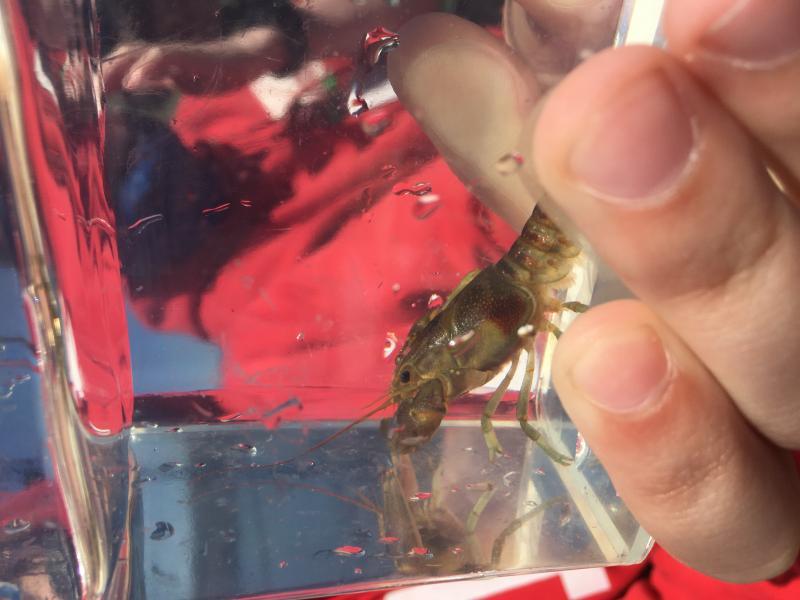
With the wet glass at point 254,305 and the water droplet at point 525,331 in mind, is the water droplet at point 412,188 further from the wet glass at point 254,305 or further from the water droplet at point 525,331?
the water droplet at point 525,331

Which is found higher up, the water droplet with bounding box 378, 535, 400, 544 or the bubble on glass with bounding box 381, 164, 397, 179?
the bubble on glass with bounding box 381, 164, 397, 179

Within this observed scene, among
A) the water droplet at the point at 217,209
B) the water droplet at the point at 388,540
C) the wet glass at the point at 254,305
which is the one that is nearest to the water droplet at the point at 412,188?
the wet glass at the point at 254,305

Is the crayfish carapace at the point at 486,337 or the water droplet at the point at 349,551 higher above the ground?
the crayfish carapace at the point at 486,337

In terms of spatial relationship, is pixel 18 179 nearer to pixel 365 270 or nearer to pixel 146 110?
pixel 146 110

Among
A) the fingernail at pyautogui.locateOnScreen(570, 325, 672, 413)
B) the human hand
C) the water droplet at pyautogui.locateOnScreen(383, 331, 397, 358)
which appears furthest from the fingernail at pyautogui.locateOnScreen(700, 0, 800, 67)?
the water droplet at pyautogui.locateOnScreen(383, 331, 397, 358)

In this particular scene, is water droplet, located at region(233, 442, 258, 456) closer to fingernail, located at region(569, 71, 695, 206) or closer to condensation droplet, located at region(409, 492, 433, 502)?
condensation droplet, located at region(409, 492, 433, 502)

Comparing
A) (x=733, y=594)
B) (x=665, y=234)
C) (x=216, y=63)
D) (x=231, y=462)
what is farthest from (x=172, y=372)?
(x=733, y=594)
